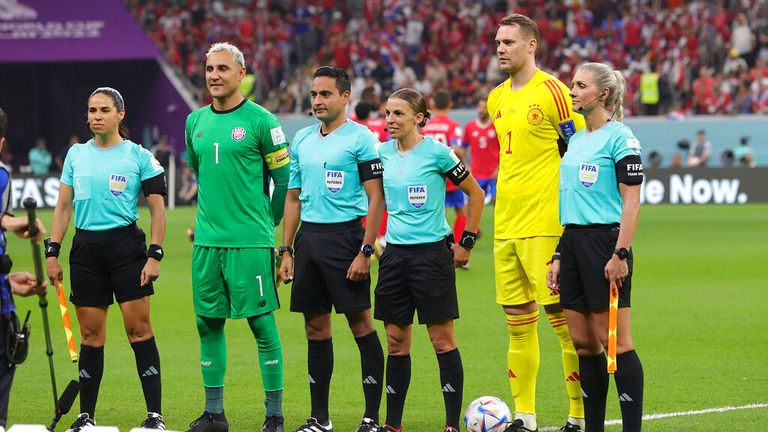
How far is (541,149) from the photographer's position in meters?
7.57

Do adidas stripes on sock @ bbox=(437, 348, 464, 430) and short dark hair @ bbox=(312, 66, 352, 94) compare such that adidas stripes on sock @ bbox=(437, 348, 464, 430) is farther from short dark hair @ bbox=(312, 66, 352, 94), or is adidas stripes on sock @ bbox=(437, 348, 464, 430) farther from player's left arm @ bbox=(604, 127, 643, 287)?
short dark hair @ bbox=(312, 66, 352, 94)

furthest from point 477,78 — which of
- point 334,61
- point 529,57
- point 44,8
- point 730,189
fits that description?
point 529,57

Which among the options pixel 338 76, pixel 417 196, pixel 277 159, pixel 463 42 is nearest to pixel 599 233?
pixel 417 196

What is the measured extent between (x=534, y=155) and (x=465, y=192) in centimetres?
47

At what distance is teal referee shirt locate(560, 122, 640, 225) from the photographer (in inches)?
266

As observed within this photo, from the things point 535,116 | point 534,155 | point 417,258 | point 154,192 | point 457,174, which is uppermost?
point 535,116

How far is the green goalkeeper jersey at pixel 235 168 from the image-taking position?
24.8 feet

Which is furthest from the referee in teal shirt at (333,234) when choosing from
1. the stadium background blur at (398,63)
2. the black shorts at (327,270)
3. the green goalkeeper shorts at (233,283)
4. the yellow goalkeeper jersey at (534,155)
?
the stadium background blur at (398,63)

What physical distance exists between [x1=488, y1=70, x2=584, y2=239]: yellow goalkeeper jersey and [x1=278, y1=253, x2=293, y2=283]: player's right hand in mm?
1317

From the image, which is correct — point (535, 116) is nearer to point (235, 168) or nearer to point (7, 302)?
point (235, 168)

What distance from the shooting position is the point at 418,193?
746cm

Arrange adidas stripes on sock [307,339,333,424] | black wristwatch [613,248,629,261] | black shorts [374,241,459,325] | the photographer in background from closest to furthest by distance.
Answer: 1. the photographer in background
2. black wristwatch [613,248,629,261]
3. black shorts [374,241,459,325]
4. adidas stripes on sock [307,339,333,424]

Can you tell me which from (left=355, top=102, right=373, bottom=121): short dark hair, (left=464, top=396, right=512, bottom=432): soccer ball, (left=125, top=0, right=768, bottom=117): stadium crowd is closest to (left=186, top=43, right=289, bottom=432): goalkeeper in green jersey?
(left=464, top=396, right=512, bottom=432): soccer ball

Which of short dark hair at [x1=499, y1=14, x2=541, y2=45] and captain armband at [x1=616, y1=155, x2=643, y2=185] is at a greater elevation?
short dark hair at [x1=499, y1=14, x2=541, y2=45]
